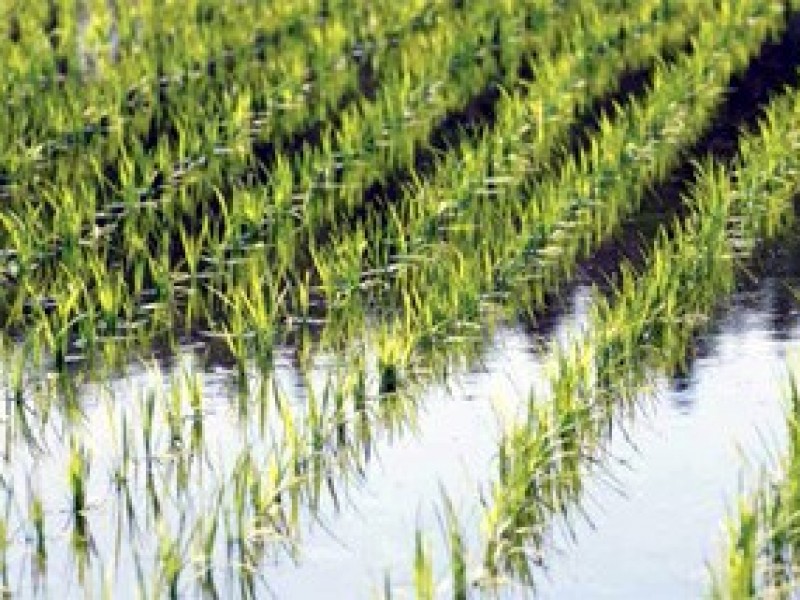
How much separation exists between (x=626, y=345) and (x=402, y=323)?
0.97 metres

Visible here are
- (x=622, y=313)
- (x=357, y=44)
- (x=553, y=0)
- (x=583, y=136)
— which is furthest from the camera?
(x=553, y=0)

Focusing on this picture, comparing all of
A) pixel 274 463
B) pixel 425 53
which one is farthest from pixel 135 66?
pixel 274 463

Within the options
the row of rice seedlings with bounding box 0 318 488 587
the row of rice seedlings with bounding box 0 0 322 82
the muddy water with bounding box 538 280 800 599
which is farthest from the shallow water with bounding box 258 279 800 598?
the row of rice seedlings with bounding box 0 0 322 82

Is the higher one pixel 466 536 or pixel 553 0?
pixel 553 0

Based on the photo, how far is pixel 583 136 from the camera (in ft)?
38.9

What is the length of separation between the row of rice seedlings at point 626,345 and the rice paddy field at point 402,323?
17 millimetres

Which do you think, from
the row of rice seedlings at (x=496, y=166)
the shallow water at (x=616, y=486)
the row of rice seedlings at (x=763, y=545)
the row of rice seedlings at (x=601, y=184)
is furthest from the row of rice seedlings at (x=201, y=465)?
the row of rice seedlings at (x=601, y=184)

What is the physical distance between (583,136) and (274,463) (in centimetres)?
589

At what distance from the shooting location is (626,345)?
25.1 feet

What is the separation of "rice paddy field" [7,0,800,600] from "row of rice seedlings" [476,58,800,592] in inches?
0.7

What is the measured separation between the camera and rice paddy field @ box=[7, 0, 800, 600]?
6.02 metres

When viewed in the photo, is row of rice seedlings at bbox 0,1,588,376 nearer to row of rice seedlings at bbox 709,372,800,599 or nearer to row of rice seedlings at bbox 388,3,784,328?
row of rice seedlings at bbox 388,3,784,328

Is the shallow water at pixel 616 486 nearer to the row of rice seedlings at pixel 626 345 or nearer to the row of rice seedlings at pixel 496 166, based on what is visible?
the row of rice seedlings at pixel 626 345

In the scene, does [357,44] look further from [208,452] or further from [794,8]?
[208,452]
